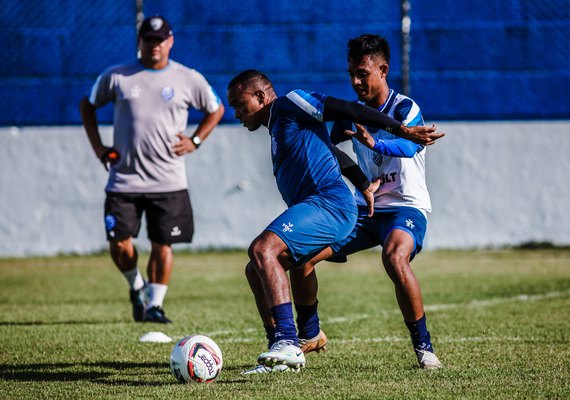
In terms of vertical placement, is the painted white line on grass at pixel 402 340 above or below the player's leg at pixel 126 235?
below

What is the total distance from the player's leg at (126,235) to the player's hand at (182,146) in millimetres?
543

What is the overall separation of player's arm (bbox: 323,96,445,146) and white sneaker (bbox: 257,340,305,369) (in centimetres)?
127

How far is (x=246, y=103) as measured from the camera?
19.8ft

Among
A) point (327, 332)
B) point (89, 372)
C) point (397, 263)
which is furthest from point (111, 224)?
point (397, 263)

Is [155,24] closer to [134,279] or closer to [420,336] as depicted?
[134,279]

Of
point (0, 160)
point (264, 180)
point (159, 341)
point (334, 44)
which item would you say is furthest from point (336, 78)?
point (159, 341)

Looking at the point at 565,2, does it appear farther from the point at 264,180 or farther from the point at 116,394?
the point at 116,394

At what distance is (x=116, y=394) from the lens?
528 centimetres

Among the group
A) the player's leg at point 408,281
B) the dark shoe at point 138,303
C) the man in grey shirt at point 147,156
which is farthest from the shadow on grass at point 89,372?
the man in grey shirt at point 147,156

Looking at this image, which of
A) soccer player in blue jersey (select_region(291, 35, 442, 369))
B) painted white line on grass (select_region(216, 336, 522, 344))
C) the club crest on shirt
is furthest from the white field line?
the club crest on shirt

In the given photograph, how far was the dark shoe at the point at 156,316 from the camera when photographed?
28.2 ft

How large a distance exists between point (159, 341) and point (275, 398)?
2.58m

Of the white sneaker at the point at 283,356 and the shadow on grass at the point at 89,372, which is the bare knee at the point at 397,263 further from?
the shadow on grass at the point at 89,372

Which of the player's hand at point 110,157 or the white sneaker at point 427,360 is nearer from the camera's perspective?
the white sneaker at point 427,360
